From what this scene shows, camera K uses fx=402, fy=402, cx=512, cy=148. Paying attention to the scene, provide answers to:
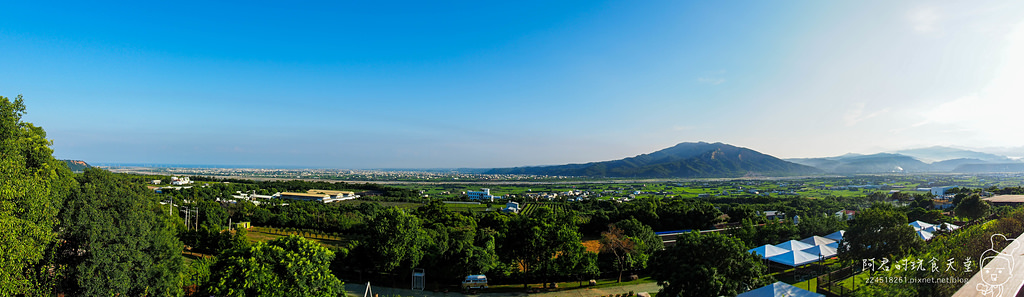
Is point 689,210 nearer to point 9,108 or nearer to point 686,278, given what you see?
point 686,278

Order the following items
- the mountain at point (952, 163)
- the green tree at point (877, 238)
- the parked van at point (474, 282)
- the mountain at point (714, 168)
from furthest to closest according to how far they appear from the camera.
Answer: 1. the mountain at point (714, 168)
2. the mountain at point (952, 163)
3. the parked van at point (474, 282)
4. the green tree at point (877, 238)

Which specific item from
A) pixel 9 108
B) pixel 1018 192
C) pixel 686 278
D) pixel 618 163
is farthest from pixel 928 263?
pixel 618 163

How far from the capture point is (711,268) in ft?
31.6

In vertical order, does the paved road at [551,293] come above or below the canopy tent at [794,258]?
below

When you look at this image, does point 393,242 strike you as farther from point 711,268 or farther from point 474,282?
point 711,268

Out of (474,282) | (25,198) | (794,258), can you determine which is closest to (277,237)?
(474,282)

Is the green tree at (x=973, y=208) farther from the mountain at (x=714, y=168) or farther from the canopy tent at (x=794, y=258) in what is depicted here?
the mountain at (x=714, y=168)

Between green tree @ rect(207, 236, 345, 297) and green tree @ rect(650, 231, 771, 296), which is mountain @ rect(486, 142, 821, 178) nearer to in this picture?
green tree @ rect(650, 231, 771, 296)

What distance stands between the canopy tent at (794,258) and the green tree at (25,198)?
19412 millimetres

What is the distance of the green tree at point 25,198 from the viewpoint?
290 inches

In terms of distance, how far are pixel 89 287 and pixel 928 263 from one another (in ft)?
54.6

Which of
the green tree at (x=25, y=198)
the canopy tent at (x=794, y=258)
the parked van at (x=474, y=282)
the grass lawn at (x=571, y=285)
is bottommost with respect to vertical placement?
the grass lawn at (x=571, y=285)

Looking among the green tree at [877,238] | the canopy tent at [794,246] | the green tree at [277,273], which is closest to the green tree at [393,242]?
the green tree at [277,273]

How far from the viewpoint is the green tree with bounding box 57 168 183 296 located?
958cm
